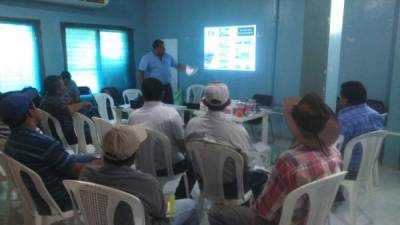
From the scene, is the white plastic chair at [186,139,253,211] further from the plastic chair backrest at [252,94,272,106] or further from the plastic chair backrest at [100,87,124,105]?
the plastic chair backrest at [100,87,124,105]

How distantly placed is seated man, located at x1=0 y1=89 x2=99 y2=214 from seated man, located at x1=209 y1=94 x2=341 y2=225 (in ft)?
3.52

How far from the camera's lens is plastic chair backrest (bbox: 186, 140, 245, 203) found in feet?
6.45

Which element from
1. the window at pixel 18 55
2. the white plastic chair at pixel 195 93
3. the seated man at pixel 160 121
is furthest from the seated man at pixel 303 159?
the window at pixel 18 55

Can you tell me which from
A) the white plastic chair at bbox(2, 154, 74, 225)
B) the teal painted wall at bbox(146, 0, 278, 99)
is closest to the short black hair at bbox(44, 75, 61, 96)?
the white plastic chair at bbox(2, 154, 74, 225)

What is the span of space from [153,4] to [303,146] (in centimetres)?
598

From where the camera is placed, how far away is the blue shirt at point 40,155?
1.75m

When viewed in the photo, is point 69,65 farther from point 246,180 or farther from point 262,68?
point 246,180

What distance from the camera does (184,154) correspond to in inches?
104

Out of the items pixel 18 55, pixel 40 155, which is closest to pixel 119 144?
pixel 40 155

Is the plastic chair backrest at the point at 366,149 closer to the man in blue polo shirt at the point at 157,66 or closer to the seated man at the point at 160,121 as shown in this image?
the seated man at the point at 160,121

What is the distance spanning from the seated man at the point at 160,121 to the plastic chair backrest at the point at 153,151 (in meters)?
0.04

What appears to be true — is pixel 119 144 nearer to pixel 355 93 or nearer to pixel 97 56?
pixel 355 93

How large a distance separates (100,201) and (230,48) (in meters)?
4.51

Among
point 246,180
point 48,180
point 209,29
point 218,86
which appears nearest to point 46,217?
point 48,180
